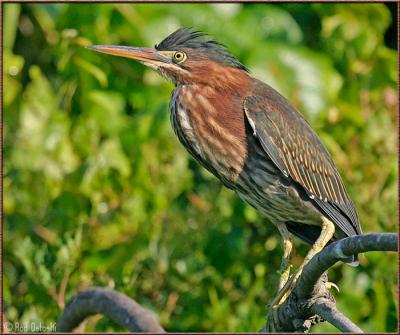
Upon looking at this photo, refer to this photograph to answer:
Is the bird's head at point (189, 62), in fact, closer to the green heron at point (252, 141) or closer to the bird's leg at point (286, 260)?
the green heron at point (252, 141)

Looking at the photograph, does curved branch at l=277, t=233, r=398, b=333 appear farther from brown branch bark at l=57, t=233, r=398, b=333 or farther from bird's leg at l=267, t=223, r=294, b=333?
bird's leg at l=267, t=223, r=294, b=333

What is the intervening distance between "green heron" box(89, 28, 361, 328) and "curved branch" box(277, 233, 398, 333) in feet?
1.03

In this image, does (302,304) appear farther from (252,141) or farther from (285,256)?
(252,141)

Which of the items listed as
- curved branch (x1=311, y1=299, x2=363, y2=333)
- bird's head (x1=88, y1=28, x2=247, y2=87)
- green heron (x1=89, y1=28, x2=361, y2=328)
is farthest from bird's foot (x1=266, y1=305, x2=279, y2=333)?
bird's head (x1=88, y1=28, x2=247, y2=87)

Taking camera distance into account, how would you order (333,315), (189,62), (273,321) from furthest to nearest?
(189,62) < (273,321) < (333,315)

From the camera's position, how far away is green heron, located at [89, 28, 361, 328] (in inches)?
127

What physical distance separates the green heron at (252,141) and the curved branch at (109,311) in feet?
1.93

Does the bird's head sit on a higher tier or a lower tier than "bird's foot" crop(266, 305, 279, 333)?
higher

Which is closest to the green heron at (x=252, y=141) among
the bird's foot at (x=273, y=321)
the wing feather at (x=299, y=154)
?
the wing feather at (x=299, y=154)

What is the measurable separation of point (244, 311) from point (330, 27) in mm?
1563

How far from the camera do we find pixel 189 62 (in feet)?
11.2

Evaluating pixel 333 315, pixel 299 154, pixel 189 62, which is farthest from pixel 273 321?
pixel 189 62

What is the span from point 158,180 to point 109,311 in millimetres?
1371

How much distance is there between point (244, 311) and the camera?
12.6ft
